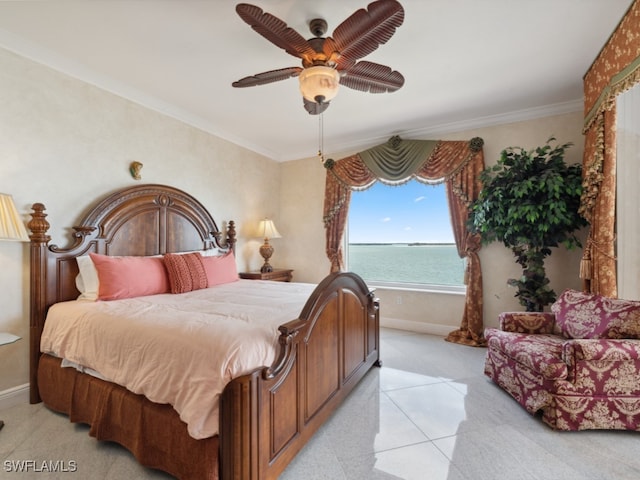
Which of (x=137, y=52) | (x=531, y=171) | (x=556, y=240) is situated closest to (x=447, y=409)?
(x=556, y=240)

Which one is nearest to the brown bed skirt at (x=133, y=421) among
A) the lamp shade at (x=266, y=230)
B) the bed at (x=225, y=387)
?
the bed at (x=225, y=387)

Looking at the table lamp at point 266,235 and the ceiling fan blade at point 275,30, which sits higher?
the ceiling fan blade at point 275,30

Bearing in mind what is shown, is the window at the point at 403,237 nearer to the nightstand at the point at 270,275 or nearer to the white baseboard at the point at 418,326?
the white baseboard at the point at 418,326

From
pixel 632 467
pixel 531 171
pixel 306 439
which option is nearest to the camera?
pixel 632 467

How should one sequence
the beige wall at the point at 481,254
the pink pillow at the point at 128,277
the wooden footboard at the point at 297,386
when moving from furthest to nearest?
the beige wall at the point at 481,254 → the pink pillow at the point at 128,277 → the wooden footboard at the point at 297,386

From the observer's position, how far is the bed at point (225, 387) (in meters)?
1.27

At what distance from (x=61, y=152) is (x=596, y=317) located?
177 inches

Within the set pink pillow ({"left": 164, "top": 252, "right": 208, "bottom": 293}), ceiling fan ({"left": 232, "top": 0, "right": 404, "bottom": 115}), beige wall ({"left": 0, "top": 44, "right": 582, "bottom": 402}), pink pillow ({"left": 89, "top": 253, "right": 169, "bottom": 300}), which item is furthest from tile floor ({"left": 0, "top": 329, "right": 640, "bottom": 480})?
ceiling fan ({"left": 232, "top": 0, "right": 404, "bottom": 115})

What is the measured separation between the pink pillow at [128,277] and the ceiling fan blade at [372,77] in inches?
90.6

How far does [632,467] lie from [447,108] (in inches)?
132

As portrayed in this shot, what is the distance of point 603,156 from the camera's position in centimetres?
241

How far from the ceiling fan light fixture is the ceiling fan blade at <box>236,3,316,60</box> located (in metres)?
0.12

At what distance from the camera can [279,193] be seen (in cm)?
513

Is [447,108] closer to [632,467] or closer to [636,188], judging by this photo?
[636,188]
